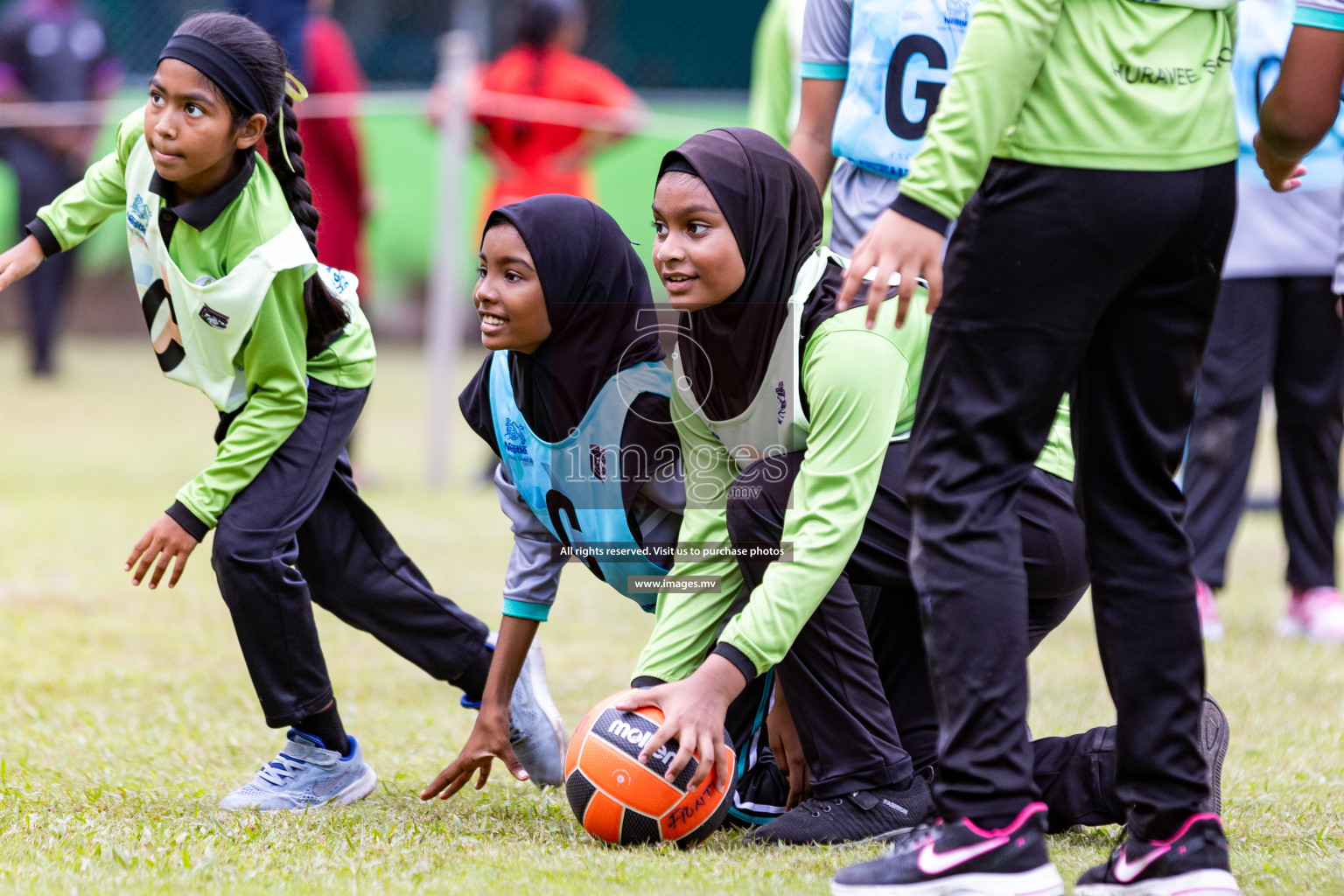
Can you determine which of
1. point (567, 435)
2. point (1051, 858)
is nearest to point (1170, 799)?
point (1051, 858)

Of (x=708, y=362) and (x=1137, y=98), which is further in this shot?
(x=708, y=362)

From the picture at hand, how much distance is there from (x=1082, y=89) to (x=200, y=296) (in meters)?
1.77

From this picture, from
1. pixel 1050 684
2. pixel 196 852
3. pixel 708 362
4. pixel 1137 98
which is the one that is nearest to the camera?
pixel 1137 98

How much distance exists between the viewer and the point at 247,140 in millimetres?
3076

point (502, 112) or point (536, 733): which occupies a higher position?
Answer: point (502, 112)

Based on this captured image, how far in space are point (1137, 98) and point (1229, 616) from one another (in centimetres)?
362

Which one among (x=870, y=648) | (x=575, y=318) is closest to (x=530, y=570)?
(x=575, y=318)

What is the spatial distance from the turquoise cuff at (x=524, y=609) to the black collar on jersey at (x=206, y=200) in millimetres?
975

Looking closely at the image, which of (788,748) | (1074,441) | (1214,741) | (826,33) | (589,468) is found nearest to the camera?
(1074,441)

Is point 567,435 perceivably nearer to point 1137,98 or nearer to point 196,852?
point 196,852

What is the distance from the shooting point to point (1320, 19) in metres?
2.28

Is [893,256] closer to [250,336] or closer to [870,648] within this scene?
[870,648]

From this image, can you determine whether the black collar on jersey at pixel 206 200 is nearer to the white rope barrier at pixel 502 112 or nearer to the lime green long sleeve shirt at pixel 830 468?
the lime green long sleeve shirt at pixel 830 468

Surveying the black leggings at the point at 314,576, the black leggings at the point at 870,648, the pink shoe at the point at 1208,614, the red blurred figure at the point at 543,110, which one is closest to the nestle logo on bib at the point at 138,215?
the black leggings at the point at 314,576
